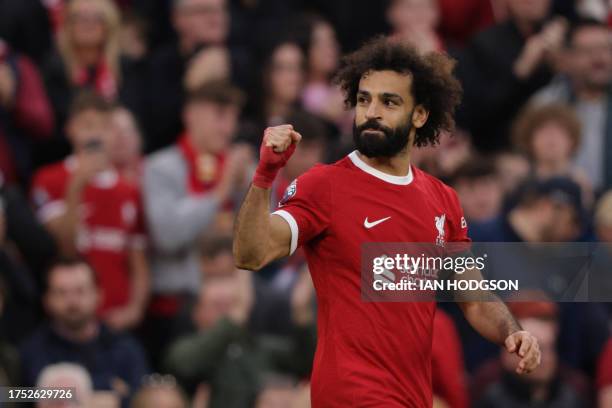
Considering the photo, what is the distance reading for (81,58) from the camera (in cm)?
1067

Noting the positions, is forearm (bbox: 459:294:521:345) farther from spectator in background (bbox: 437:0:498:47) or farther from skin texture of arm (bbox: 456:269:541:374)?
spectator in background (bbox: 437:0:498:47)

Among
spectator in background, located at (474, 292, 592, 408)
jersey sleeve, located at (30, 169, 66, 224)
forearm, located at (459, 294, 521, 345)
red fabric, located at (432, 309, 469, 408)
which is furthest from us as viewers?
jersey sleeve, located at (30, 169, 66, 224)

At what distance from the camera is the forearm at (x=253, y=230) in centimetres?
553

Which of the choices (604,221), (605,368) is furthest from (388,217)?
(604,221)

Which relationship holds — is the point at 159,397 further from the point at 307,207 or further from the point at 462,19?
the point at 462,19

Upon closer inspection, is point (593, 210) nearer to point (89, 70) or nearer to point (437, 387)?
point (437, 387)

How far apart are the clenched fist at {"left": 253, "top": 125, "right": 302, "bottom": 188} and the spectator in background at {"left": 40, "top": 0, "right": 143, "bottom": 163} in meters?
5.03

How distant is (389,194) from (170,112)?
528 centimetres

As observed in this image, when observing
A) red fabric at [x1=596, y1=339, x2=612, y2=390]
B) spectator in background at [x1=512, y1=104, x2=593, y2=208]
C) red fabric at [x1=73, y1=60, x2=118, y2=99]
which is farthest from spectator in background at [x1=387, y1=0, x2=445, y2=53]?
red fabric at [x1=596, y1=339, x2=612, y2=390]

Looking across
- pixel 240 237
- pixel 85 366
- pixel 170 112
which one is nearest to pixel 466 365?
pixel 85 366

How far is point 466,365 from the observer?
929 centimetres

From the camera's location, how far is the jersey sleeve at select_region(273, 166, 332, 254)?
5.75 metres

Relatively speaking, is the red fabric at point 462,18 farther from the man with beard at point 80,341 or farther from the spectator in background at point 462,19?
the man with beard at point 80,341

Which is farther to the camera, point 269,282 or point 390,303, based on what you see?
point 269,282
